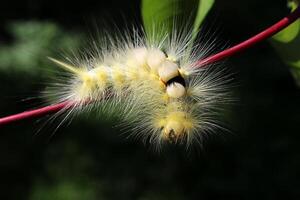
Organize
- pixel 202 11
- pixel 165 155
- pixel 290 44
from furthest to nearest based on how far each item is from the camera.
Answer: pixel 165 155, pixel 290 44, pixel 202 11

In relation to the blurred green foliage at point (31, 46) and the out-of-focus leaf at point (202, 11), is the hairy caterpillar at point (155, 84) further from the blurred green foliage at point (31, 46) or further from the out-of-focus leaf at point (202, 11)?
the blurred green foliage at point (31, 46)

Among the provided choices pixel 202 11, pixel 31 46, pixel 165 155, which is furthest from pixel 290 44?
pixel 31 46

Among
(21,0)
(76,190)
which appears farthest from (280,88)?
(21,0)

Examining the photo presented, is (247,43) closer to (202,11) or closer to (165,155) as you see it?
(202,11)

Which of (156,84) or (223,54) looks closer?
(223,54)

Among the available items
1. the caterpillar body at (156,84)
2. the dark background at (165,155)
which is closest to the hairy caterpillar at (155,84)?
the caterpillar body at (156,84)

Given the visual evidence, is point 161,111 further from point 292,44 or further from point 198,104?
point 292,44

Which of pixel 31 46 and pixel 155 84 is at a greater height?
pixel 31 46
